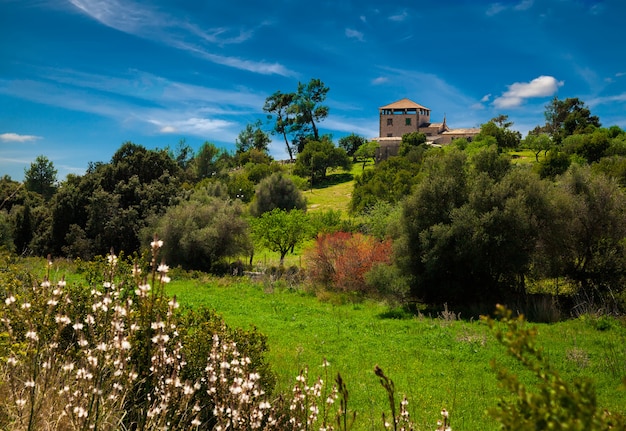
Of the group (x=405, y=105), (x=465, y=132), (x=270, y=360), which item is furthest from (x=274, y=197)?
(x=405, y=105)

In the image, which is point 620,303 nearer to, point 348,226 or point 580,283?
point 580,283

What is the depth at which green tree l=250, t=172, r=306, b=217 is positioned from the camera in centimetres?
4725

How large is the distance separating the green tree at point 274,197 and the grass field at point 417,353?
94.4 ft

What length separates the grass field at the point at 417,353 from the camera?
8.16m

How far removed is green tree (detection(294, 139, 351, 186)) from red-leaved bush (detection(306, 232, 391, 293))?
4687 centimetres

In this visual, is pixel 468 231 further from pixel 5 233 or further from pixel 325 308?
pixel 5 233

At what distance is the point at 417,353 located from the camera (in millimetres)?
11734

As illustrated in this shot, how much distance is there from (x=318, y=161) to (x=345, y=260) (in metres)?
49.3

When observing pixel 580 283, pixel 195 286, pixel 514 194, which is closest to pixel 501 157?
pixel 514 194

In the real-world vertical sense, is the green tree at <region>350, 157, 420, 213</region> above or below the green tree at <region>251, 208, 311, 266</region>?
above

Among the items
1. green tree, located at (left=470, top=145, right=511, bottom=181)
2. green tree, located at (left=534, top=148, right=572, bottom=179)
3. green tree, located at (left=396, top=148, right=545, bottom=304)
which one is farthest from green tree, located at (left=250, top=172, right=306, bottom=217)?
green tree, located at (left=470, top=145, right=511, bottom=181)

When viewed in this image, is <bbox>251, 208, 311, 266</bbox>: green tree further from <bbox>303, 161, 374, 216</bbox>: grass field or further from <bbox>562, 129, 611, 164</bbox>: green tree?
<bbox>562, 129, 611, 164</bbox>: green tree

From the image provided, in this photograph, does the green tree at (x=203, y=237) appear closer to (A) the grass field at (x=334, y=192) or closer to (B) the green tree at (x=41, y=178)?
(A) the grass field at (x=334, y=192)

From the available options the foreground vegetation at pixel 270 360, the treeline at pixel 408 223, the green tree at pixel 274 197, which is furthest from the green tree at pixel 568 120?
the foreground vegetation at pixel 270 360
